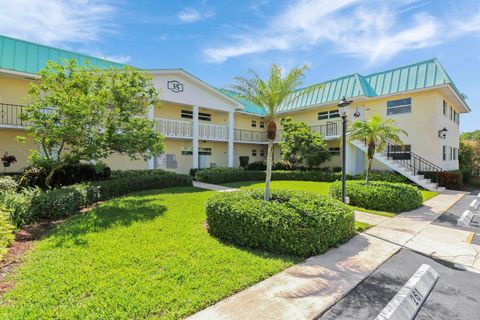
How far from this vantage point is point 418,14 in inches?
376

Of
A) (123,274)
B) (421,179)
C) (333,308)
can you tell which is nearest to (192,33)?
(123,274)

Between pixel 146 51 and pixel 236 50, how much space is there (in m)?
4.83

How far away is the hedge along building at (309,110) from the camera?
539 inches

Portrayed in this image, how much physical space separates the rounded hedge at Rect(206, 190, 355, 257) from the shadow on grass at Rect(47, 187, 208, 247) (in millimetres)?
2495

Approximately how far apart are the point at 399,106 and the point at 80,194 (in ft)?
68.0


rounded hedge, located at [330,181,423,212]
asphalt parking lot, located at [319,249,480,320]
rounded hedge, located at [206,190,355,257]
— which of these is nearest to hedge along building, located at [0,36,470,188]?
rounded hedge, located at [330,181,423,212]

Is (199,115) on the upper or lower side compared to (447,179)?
upper

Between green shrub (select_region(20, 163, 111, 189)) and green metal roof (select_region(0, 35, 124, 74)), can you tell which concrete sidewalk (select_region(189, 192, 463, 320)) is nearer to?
green shrub (select_region(20, 163, 111, 189))

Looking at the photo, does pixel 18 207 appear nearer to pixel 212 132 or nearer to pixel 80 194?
pixel 80 194

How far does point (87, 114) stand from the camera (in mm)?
8734

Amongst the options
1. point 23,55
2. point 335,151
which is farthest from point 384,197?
point 23,55

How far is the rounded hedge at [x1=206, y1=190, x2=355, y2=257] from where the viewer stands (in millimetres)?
5133

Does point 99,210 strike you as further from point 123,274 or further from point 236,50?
point 236,50

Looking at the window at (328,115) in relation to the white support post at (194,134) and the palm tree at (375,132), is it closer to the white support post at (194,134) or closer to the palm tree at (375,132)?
the palm tree at (375,132)
